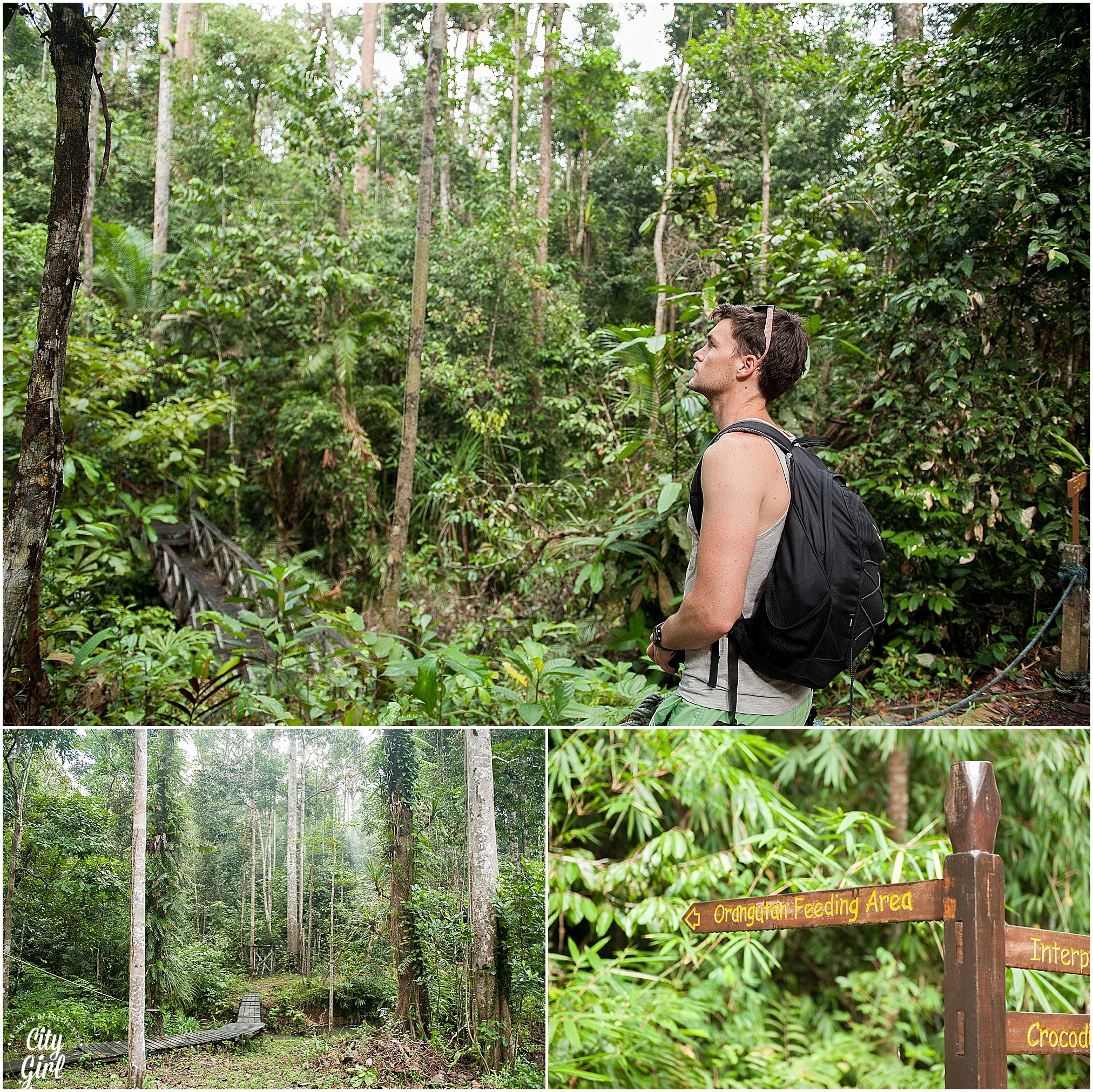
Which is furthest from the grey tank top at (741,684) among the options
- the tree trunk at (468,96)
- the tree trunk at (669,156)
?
the tree trunk at (468,96)

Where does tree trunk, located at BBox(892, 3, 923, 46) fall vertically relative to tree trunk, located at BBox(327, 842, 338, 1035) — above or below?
above

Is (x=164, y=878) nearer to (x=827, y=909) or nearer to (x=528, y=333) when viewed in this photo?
(x=827, y=909)

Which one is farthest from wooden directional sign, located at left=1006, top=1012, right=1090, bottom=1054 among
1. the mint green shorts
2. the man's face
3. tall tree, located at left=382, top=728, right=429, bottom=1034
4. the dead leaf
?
the dead leaf

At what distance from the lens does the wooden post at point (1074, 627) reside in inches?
122

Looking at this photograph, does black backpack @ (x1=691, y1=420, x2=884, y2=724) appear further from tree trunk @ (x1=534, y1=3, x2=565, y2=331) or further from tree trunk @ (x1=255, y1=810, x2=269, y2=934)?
tree trunk @ (x1=534, y1=3, x2=565, y2=331)

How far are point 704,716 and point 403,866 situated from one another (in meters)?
0.61

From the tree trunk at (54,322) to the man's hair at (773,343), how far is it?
171 cm

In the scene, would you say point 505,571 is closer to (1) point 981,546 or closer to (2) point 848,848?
(1) point 981,546

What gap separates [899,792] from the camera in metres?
2.02

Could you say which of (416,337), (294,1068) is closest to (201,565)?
(416,337)

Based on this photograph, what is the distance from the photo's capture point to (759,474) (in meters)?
1.25

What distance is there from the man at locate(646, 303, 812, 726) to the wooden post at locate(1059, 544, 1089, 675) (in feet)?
7.36

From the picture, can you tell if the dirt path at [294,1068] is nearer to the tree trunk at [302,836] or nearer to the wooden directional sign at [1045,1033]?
the tree trunk at [302,836]

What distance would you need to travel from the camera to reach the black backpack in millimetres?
1274
